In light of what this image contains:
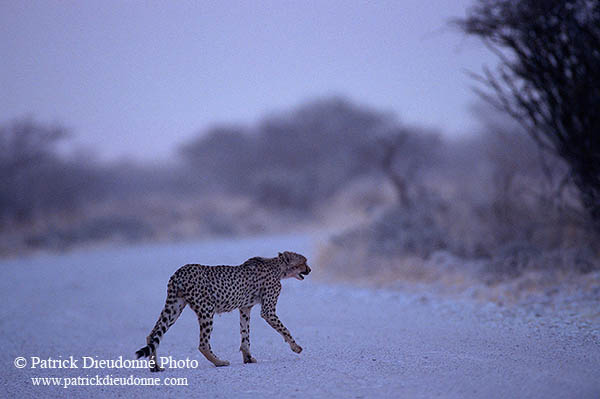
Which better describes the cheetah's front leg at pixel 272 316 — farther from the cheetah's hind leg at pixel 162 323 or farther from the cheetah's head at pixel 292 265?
the cheetah's hind leg at pixel 162 323

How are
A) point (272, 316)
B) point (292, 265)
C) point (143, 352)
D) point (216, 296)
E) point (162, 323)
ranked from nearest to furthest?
point (143, 352), point (162, 323), point (216, 296), point (272, 316), point (292, 265)

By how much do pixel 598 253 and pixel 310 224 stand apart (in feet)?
59.1

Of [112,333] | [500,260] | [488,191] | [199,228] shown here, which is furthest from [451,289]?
[199,228]

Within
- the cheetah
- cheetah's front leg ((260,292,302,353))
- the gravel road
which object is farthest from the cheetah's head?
the gravel road

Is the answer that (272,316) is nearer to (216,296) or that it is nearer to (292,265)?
(216,296)

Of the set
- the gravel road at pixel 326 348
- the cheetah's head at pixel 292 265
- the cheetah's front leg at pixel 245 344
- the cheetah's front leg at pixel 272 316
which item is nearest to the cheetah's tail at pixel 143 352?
the gravel road at pixel 326 348

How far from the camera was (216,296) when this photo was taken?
5.62m

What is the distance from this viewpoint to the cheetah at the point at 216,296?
548 cm

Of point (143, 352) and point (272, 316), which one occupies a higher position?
point (272, 316)

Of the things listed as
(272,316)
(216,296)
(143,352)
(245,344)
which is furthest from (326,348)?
(143,352)

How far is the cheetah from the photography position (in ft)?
18.0

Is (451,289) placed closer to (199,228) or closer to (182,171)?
(199,228)

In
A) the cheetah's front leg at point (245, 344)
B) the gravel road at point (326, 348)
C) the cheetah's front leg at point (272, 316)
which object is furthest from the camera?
the cheetah's front leg at point (272, 316)

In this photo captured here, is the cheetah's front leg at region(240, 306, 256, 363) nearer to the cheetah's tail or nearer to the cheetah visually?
the cheetah
